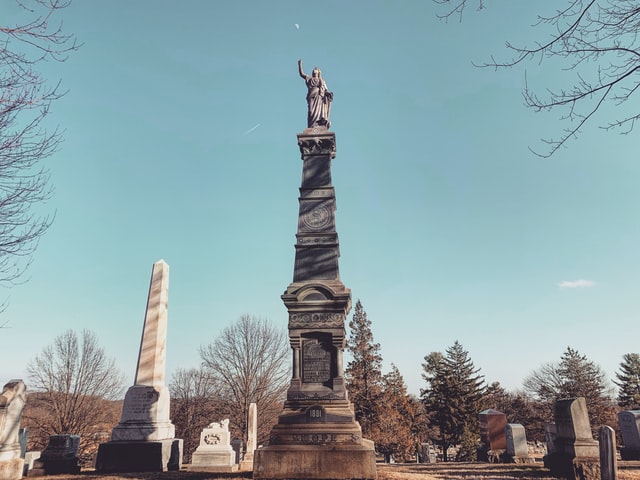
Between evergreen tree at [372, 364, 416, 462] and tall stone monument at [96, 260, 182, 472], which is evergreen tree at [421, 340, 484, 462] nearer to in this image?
evergreen tree at [372, 364, 416, 462]

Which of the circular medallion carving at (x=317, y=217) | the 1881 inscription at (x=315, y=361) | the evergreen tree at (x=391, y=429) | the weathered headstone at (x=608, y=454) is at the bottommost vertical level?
the evergreen tree at (x=391, y=429)

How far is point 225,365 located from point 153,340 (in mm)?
22172

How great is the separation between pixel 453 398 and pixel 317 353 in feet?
120

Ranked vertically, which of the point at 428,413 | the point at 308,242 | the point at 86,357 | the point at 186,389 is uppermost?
the point at 308,242

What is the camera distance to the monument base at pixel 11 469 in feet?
28.2

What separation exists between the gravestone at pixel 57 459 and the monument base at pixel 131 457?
1.85m

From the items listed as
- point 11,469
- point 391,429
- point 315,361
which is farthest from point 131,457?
point 391,429

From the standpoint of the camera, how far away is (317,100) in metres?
12.3

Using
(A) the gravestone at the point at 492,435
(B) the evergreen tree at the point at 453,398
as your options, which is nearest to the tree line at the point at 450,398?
(B) the evergreen tree at the point at 453,398

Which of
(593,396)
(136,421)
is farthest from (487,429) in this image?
(593,396)

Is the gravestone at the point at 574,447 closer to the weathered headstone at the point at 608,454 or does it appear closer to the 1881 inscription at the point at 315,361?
the weathered headstone at the point at 608,454

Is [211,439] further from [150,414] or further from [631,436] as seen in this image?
[631,436]

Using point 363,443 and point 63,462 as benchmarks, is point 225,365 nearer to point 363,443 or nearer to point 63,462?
point 63,462

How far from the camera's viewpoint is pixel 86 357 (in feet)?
95.4
